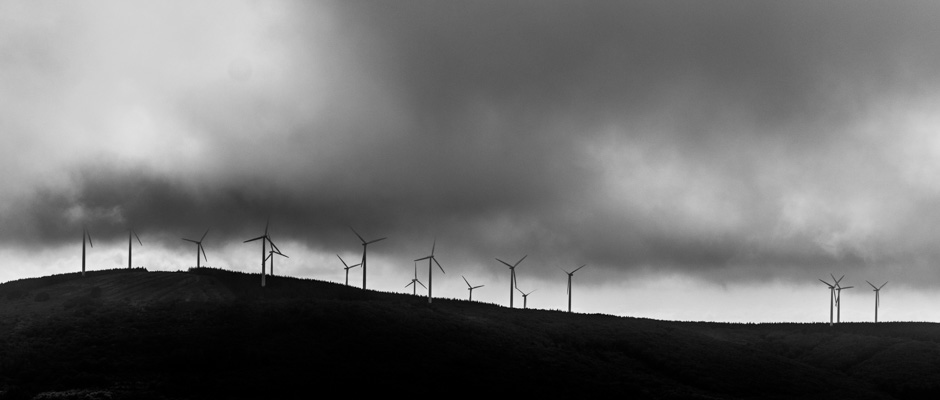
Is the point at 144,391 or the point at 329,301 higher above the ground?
the point at 329,301

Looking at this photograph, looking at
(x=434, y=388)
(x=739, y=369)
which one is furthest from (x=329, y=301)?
(x=739, y=369)

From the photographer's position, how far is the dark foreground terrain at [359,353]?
386ft

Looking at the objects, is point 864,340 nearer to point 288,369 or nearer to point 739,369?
point 739,369

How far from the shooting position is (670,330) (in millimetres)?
196000

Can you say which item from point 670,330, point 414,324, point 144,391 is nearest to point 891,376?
point 670,330

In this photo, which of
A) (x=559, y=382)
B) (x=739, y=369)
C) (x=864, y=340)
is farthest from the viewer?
(x=864, y=340)

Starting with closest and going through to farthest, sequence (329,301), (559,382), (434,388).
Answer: (434,388), (559,382), (329,301)

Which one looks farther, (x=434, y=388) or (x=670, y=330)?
(x=670, y=330)

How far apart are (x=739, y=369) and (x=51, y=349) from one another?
10958 cm

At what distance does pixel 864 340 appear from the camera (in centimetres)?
18888

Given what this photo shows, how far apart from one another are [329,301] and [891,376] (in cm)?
10233

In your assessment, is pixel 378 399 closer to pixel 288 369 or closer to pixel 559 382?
pixel 288 369

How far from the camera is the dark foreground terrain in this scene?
117562mm

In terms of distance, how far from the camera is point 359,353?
5364 inches
